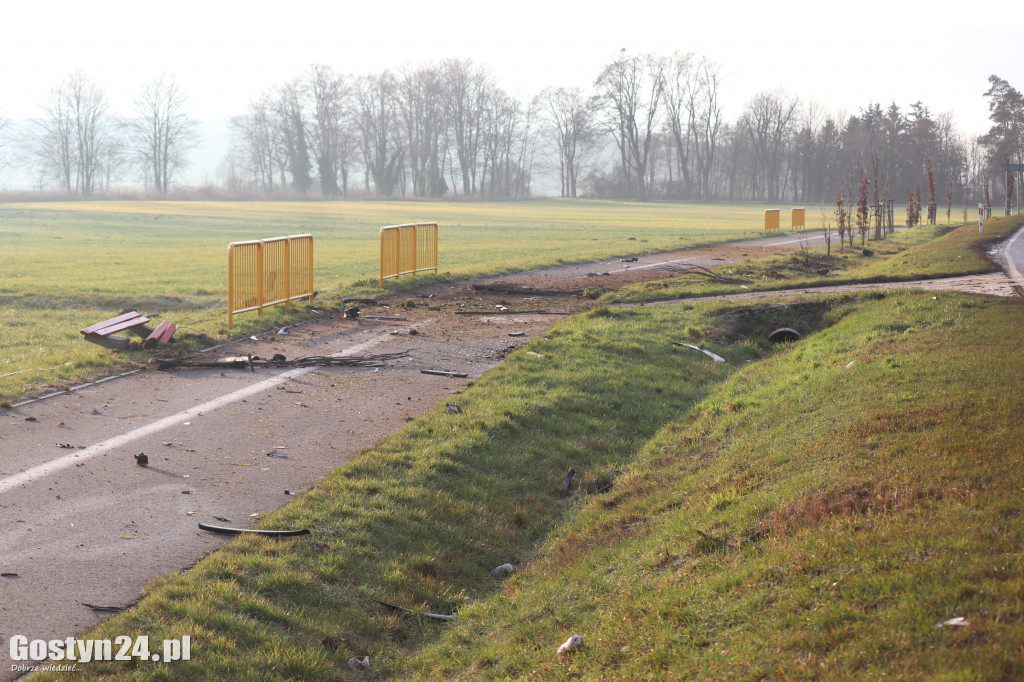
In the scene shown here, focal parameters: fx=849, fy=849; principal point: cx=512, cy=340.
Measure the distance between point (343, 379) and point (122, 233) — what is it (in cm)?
3965

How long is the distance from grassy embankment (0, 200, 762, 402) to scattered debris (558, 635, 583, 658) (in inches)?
287

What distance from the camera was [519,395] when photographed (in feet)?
31.2

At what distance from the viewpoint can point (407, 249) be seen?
66.8 ft

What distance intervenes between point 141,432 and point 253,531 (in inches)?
114

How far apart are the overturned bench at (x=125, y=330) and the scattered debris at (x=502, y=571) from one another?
25.1ft

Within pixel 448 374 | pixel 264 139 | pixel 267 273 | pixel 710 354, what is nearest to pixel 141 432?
pixel 448 374

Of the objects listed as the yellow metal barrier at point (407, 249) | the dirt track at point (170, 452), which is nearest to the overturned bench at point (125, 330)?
the dirt track at point (170, 452)

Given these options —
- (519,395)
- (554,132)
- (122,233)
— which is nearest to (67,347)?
(519,395)

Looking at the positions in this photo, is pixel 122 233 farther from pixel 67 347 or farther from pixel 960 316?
pixel 960 316

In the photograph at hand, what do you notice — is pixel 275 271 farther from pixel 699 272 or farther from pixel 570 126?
pixel 570 126

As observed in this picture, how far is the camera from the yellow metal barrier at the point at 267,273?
1405 cm

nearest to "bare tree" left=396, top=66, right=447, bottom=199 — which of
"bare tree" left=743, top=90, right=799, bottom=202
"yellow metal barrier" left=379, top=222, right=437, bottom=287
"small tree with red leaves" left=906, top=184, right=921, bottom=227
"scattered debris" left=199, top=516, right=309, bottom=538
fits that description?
"bare tree" left=743, top=90, right=799, bottom=202

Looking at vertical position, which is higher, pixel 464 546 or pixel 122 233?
pixel 122 233

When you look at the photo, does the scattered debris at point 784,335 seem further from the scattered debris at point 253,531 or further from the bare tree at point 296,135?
the bare tree at point 296,135
